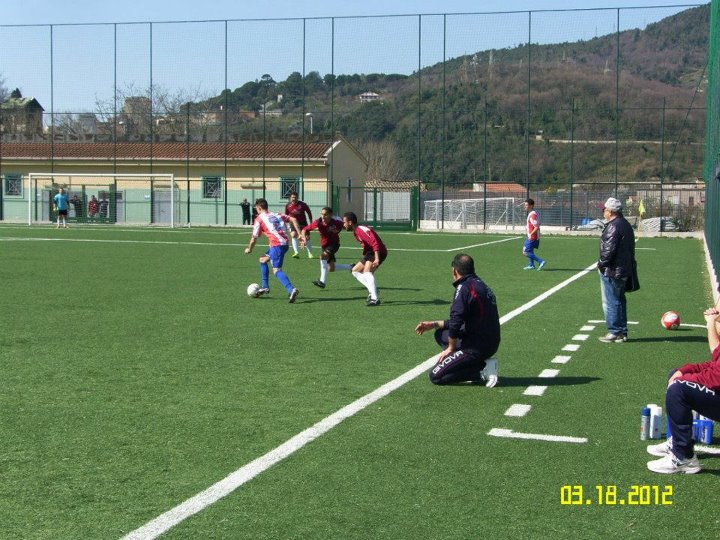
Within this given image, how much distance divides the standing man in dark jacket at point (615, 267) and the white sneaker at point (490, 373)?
3365 millimetres

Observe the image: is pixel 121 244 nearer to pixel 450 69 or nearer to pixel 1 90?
pixel 450 69

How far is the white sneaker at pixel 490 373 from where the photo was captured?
8727 millimetres

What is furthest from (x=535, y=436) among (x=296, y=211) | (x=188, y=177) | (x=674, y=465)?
(x=188, y=177)

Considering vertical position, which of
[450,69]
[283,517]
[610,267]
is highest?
[450,69]

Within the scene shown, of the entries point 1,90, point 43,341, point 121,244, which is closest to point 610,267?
point 43,341

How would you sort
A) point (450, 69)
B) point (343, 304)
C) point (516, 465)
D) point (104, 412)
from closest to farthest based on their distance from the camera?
point (516, 465)
point (104, 412)
point (343, 304)
point (450, 69)

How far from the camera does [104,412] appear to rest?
7543 mm

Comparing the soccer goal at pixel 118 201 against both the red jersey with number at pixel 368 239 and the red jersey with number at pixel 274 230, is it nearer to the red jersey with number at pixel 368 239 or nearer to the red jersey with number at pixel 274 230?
the red jersey with number at pixel 274 230

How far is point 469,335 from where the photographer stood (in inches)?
346

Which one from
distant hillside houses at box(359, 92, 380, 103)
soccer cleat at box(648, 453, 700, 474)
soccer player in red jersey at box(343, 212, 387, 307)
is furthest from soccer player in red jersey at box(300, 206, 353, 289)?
distant hillside houses at box(359, 92, 380, 103)

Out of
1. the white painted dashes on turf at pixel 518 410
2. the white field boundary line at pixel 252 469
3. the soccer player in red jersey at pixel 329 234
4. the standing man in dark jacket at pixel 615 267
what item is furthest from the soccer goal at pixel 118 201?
the white painted dashes on turf at pixel 518 410

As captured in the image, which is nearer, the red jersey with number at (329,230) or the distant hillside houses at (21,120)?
the red jersey with number at (329,230)

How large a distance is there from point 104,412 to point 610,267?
22.0ft

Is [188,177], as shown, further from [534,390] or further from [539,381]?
[534,390]
